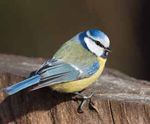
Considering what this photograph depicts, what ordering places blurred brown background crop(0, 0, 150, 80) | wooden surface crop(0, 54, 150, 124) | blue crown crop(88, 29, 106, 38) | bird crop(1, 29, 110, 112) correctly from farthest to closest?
blurred brown background crop(0, 0, 150, 80), blue crown crop(88, 29, 106, 38), bird crop(1, 29, 110, 112), wooden surface crop(0, 54, 150, 124)

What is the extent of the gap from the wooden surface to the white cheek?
0.17 metres

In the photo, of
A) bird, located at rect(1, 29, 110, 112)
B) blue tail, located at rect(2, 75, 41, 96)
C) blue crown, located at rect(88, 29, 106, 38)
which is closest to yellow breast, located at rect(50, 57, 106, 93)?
bird, located at rect(1, 29, 110, 112)

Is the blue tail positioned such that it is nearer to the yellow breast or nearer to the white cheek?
the yellow breast

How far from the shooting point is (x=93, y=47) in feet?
11.7

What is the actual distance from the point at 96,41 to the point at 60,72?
33 centimetres

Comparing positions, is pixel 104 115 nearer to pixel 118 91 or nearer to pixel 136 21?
pixel 118 91

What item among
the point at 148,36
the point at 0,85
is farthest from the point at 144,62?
the point at 0,85

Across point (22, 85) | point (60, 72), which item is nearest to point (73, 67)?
point (60, 72)

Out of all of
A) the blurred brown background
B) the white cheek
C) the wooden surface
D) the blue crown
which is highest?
the blurred brown background

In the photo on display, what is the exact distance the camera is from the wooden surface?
120 inches

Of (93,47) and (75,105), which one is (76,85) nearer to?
(75,105)

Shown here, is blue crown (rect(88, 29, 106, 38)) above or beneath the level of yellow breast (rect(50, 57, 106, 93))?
above

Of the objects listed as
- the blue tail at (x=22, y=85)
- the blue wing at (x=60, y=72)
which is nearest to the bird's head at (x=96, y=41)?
the blue wing at (x=60, y=72)

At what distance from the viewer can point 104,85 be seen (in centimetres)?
348
